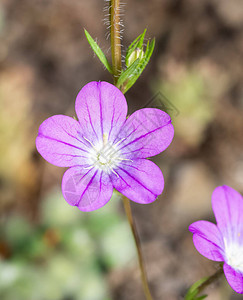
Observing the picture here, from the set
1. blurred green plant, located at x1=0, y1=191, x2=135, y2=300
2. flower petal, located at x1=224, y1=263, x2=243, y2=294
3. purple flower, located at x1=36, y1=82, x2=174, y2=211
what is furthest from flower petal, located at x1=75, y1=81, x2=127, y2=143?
blurred green plant, located at x1=0, y1=191, x2=135, y2=300

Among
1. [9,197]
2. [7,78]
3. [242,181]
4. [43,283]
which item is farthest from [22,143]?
[242,181]

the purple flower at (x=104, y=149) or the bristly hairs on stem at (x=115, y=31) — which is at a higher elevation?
the bristly hairs on stem at (x=115, y=31)

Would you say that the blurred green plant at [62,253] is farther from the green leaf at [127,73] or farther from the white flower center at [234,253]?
the green leaf at [127,73]

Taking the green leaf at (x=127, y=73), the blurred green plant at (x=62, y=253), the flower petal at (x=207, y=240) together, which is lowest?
the blurred green plant at (x=62, y=253)

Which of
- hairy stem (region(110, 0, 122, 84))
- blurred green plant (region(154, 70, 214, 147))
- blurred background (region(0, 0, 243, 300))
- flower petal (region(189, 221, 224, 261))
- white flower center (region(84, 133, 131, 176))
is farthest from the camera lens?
blurred green plant (region(154, 70, 214, 147))

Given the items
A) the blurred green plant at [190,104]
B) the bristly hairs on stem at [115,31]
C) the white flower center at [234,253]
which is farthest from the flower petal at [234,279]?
the blurred green plant at [190,104]

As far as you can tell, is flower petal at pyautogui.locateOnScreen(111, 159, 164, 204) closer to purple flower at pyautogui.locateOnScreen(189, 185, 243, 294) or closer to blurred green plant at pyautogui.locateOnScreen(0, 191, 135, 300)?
purple flower at pyautogui.locateOnScreen(189, 185, 243, 294)

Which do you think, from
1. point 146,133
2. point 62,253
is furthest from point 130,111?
point 146,133
